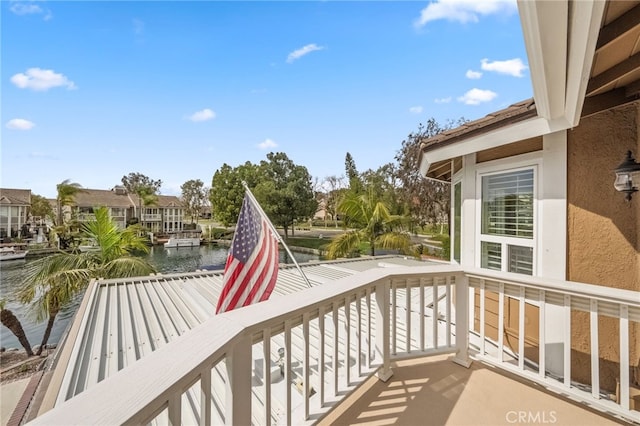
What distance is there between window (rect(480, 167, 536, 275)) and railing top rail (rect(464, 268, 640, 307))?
78 cm

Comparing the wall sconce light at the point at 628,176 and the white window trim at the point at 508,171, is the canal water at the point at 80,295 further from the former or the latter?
the wall sconce light at the point at 628,176

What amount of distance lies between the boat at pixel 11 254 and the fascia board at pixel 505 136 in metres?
34.1

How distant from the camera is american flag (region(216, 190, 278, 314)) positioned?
9.43 ft

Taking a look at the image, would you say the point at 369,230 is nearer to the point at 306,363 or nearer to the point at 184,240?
the point at 306,363

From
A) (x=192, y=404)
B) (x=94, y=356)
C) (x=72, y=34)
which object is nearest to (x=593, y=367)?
(x=192, y=404)

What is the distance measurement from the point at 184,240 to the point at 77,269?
2700 cm

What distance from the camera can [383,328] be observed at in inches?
96.9

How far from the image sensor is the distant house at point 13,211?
1249 inches

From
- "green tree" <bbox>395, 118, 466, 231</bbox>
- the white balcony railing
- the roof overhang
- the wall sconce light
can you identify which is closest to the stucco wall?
the wall sconce light

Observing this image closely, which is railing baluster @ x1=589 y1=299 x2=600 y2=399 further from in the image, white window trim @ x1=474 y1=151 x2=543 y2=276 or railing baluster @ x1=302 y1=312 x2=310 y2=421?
railing baluster @ x1=302 y1=312 x2=310 y2=421

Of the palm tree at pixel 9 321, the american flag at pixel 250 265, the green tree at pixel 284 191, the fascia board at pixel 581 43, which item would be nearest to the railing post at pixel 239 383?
the american flag at pixel 250 265

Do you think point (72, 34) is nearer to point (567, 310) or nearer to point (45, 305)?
point (45, 305)

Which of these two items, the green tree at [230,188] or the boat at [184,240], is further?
the boat at [184,240]

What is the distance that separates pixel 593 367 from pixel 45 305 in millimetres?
9843
